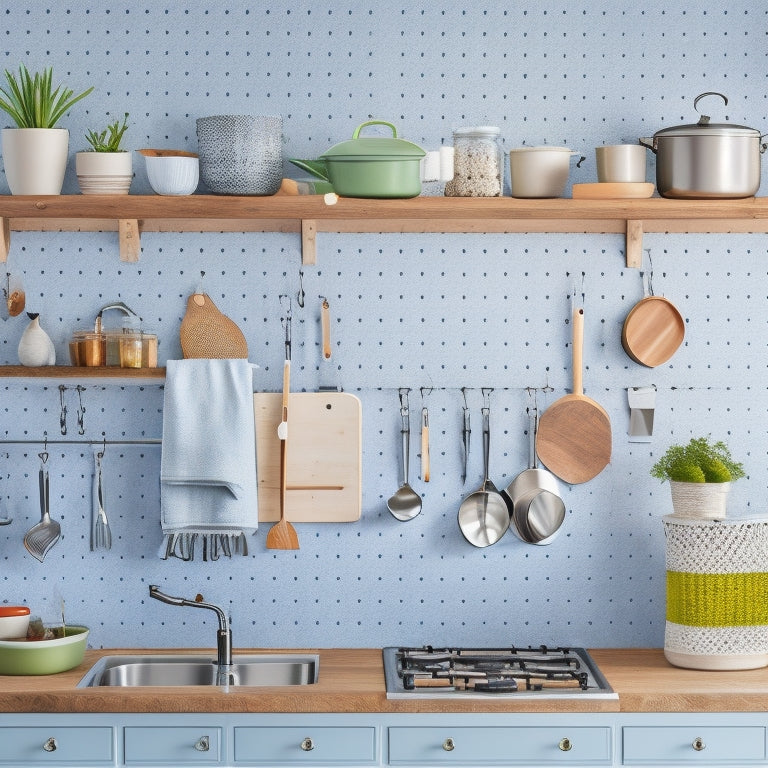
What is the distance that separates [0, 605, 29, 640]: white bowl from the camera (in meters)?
2.40

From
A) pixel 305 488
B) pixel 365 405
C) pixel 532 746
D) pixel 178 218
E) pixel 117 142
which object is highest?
pixel 117 142

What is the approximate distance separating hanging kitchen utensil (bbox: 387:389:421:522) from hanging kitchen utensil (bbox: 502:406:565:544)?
24cm

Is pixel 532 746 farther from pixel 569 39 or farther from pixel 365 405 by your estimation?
pixel 569 39

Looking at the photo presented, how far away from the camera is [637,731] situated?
2209mm

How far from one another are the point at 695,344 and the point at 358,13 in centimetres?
119

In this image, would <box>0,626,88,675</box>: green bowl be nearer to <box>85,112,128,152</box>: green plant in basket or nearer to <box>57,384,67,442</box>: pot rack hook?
<box>57,384,67,442</box>: pot rack hook

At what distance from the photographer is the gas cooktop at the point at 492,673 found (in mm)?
2213

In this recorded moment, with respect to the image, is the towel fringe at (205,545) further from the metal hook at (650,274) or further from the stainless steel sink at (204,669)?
the metal hook at (650,274)

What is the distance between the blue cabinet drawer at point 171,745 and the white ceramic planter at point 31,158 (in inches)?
49.1

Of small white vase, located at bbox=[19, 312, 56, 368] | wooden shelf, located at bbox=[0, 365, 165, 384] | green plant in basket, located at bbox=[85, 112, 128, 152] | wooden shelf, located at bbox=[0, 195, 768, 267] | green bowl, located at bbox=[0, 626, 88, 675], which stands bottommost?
green bowl, located at bbox=[0, 626, 88, 675]

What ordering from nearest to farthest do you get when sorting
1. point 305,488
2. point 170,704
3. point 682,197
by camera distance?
1. point 170,704
2. point 682,197
3. point 305,488

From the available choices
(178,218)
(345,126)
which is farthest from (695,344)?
(178,218)

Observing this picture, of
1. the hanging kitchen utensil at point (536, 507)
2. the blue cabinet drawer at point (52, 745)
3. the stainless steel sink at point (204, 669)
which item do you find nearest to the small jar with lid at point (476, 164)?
the hanging kitchen utensil at point (536, 507)

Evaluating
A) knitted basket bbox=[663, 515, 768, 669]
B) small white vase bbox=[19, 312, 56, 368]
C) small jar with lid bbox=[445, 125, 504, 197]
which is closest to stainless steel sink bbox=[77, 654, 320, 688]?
small white vase bbox=[19, 312, 56, 368]
